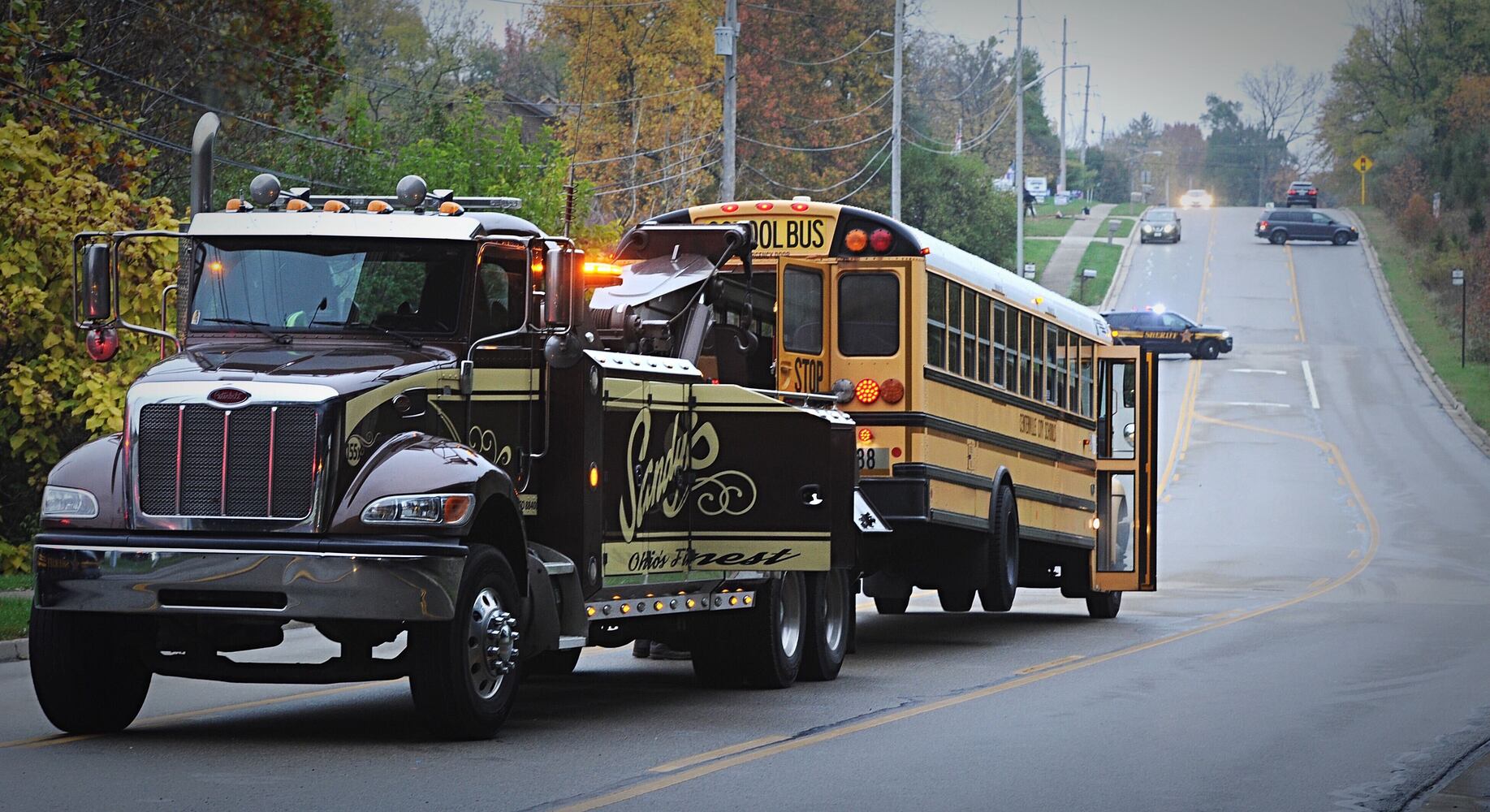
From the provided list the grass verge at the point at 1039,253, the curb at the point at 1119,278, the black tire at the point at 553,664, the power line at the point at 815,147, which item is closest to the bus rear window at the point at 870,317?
the black tire at the point at 553,664

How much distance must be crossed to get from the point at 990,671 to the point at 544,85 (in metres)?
98.8

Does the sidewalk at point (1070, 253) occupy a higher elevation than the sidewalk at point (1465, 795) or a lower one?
higher

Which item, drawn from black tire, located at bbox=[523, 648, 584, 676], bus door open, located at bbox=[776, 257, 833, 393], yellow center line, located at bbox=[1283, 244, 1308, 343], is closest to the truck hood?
black tire, located at bbox=[523, 648, 584, 676]

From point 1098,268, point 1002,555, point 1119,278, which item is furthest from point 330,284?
point 1098,268

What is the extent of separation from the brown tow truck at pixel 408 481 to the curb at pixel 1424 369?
42855 mm

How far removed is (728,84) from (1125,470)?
63.5 ft

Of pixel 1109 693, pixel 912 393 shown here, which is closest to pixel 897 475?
A: pixel 912 393

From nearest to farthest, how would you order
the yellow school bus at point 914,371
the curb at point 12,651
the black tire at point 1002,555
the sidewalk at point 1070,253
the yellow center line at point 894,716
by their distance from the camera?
the yellow center line at point 894,716, the curb at point 12,651, the yellow school bus at point 914,371, the black tire at point 1002,555, the sidewalk at point 1070,253

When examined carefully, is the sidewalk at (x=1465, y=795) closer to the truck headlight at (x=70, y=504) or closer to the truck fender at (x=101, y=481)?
the truck fender at (x=101, y=481)

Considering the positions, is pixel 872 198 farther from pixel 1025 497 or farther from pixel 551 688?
pixel 551 688

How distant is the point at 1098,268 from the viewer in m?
91.7

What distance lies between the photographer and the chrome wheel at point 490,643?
10.9 m

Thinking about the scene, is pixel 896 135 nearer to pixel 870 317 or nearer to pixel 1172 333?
pixel 1172 333

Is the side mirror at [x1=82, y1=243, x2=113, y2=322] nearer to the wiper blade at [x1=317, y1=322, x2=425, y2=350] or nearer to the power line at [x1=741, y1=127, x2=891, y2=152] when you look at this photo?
the wiper blade at [x1=317, y1=322, x2=425, y2=350]
